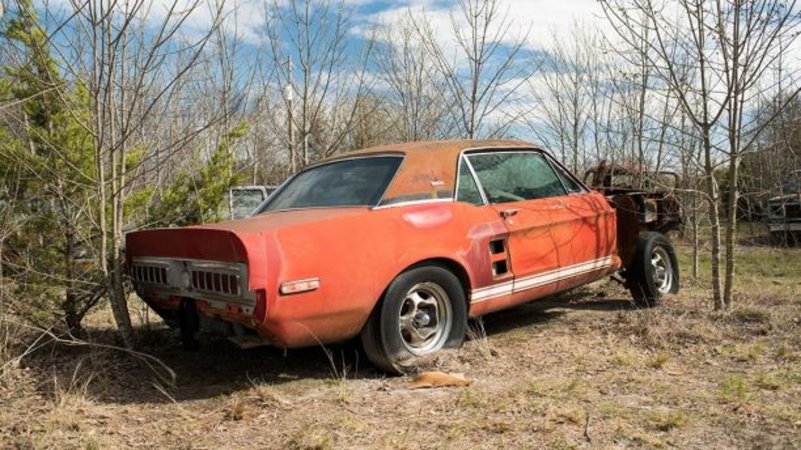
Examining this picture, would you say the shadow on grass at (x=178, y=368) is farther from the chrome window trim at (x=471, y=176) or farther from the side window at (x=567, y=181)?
the side window at (x=567, y=181)

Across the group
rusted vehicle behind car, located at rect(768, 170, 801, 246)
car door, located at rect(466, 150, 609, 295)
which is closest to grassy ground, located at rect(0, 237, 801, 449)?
car door, located at rect(466, 150, 609, 295)

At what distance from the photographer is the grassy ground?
3.32 metres

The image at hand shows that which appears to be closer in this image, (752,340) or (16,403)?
(16,403)

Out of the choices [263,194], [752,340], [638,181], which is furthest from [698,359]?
[263,194]

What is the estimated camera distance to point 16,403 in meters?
3.86

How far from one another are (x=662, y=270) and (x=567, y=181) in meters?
1.65

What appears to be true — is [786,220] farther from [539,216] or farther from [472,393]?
[472,393]

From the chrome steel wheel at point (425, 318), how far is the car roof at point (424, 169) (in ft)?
2.06

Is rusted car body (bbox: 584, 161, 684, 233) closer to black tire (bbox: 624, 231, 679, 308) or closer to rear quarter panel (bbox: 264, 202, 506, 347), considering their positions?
black tire (bbox: 624, 231, 679, 308)

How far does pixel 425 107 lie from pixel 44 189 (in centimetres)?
933

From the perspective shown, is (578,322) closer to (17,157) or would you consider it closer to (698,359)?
(698,359)

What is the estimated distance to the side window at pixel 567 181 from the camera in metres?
5.92

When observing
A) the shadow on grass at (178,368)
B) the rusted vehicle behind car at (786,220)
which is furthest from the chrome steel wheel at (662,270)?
the rusted vehicle behind car at (786,220)

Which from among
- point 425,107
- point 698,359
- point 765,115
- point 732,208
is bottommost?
point 698,359
